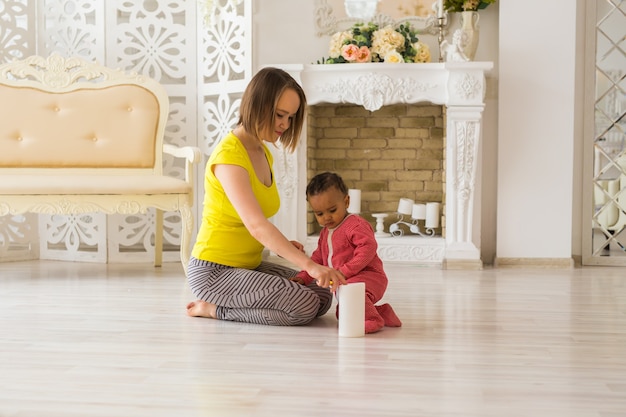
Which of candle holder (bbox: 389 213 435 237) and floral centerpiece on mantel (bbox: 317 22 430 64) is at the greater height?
floral centerpiece on mantel (bbox: 317 22 430 64)

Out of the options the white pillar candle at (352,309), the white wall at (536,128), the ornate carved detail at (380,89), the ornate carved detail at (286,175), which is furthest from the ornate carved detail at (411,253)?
the white pillar candle at (352,309)

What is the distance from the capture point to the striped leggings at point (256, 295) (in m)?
2.68

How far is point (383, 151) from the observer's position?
510cm

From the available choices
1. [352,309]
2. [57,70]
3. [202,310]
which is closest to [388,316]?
[352,309]

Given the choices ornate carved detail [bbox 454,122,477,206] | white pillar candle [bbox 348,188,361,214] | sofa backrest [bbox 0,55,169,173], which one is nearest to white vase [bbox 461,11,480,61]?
ornate carved detail [bbox 454,122,477,206]

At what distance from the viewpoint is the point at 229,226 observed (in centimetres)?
279

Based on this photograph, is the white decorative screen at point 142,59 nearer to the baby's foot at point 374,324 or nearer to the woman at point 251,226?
the woman at point 251,226

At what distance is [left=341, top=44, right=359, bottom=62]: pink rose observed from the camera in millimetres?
4559

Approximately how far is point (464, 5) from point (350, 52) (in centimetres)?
75

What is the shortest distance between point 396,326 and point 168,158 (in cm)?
269

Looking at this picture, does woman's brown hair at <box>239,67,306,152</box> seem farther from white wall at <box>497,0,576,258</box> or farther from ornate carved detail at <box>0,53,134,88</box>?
white wall at <box>497,0,576,258</box>

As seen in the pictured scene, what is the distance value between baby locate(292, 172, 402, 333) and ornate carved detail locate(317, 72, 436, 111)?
6.25 feet

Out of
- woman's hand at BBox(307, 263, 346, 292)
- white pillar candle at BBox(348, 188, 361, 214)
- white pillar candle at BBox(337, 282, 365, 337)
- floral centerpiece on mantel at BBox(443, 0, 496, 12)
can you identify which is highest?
floral centerpiece on mantel at BBox(443, 0, 496, 12)

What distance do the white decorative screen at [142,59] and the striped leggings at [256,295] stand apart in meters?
2.16
